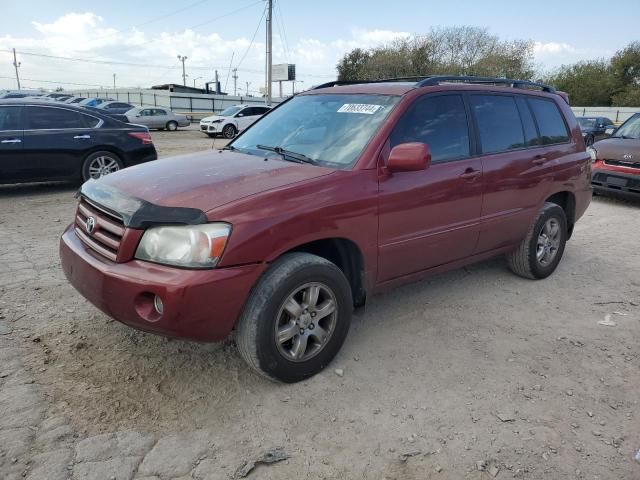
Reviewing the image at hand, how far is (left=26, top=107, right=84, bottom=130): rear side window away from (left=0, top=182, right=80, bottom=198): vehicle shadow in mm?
1088

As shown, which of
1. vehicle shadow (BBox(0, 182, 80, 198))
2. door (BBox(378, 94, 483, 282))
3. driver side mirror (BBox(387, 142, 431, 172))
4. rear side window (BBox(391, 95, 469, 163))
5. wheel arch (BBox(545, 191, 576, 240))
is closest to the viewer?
driver side mirror (BBox(387, 142, 431, 172))

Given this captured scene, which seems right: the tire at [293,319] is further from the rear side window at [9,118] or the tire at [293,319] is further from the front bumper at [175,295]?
the rear side window at [9,118]

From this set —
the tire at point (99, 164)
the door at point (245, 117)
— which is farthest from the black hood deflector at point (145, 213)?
the door at point (245, 117)

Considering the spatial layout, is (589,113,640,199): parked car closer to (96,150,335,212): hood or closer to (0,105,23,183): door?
(96,150,335,212): hood

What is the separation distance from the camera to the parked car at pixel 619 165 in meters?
8.60

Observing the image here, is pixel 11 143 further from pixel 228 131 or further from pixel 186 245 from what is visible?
pixel 228 131

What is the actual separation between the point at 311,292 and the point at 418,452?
1031 mm

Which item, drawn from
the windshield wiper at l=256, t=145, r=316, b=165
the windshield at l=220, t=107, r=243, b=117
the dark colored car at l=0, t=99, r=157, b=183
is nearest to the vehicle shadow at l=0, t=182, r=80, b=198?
the dark colored car at l=0, t=99, r=157, b=183

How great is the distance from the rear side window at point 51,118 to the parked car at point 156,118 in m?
19.2

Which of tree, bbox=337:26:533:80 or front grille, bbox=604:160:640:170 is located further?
tree, bbox=337:26:533:80

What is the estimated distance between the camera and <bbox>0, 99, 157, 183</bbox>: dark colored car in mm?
7625

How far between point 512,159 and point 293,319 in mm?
2504

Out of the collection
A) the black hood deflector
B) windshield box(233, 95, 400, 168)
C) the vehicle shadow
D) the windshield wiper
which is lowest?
the vehicle shadow

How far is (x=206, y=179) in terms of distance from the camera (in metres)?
3.08
